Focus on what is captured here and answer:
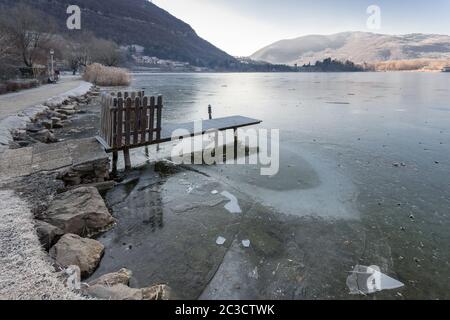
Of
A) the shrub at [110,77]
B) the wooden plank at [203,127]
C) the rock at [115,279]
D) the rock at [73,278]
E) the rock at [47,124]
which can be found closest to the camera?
the rock at [73,278]

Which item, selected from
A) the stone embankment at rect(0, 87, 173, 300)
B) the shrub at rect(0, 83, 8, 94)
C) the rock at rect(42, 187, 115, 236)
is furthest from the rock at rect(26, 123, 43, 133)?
the shrub at rect(0, 83, 8, 94)

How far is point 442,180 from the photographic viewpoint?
29.3 feet

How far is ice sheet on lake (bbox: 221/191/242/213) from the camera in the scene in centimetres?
695

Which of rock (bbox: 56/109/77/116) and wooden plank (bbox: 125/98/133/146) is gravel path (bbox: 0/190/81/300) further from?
rock (bbox: 56/109/77/116)

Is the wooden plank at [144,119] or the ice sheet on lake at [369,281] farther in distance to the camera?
the wooden plank at [144,119]

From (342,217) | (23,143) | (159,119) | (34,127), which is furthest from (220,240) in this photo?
(34,127)

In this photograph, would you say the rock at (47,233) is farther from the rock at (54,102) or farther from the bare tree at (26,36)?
the bare tree at (26,36)

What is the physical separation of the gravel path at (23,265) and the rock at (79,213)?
1.48ft

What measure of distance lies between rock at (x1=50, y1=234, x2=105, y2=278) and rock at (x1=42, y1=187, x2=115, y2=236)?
23.1 inches

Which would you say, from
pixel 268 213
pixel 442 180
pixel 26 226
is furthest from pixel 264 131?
pixel 26 226

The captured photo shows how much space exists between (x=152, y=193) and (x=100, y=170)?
1492 mm

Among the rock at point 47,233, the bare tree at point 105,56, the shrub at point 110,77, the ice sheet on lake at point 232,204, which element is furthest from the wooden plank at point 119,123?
the bare tree at point 105,56

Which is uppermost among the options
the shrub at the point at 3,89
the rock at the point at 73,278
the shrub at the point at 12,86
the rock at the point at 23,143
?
the shrub at the point at 12,86

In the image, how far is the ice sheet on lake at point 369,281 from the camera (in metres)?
4.47
